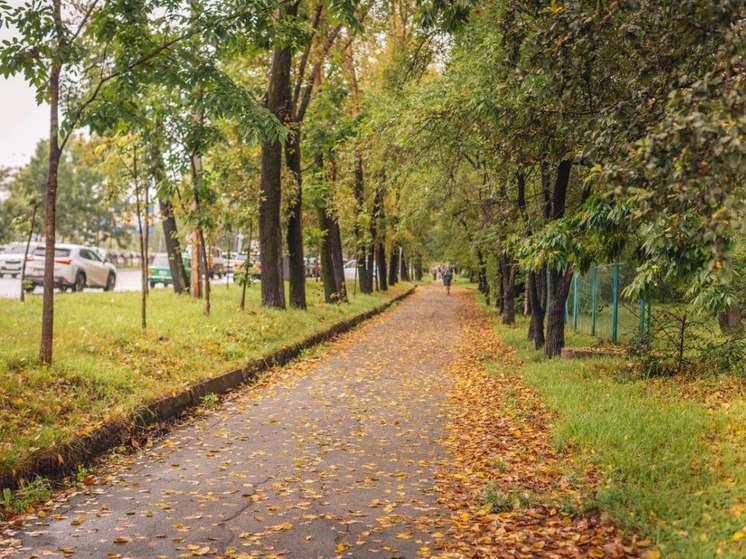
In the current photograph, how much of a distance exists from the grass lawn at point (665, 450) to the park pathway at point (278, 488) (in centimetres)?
145

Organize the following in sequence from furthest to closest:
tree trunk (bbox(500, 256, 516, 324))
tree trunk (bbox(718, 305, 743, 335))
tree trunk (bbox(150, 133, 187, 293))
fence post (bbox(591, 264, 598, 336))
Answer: tree trunk (bbox(500, 256, 516, 324)), fence post (bbox(591, 264, 598, 336)), tree trunk (bbox(150, 133, 187, 293)), tree trunk (bbox(718, 305, 743, 335))

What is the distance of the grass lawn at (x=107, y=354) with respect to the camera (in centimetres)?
689

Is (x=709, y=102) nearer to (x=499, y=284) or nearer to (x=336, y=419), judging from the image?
(x=336, y=419)

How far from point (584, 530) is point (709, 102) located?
120 inches

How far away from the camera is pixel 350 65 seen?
26.1m

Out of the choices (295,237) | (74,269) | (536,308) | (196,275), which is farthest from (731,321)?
(74,269)

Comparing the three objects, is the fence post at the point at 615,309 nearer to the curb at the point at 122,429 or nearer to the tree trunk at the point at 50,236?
the curb at the point at 122,429

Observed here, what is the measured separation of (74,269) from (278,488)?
20.0 meters

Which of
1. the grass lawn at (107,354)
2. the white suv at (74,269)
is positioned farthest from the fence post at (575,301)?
the white suv at (74,269)

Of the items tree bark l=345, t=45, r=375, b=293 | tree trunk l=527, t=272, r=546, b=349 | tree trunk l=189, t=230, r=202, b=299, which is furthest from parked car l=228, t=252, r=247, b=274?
tree trunk l=527, t=272, r=546, b=349

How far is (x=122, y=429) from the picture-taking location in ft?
24.5

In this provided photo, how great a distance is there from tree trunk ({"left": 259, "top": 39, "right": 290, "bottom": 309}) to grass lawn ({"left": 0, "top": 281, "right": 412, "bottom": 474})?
2.74ft

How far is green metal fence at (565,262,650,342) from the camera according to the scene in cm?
1281

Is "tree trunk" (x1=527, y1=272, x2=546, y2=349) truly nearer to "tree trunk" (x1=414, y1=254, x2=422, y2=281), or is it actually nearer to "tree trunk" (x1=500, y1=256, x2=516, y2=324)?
"tree trunk" (x1=500, y1=256, x2=516, y2=324)
